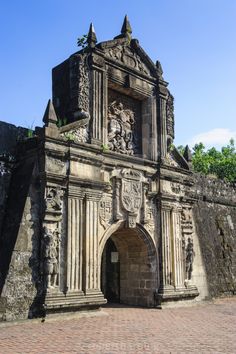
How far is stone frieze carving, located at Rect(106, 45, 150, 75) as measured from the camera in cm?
1220

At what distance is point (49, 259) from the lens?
30.0 ft

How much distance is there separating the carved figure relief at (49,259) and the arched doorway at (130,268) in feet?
9.71

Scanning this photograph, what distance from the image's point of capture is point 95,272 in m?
10.1

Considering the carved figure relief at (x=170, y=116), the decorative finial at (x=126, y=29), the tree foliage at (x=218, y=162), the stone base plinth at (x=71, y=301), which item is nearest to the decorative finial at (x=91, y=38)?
the decorative finial at (x=126, y=29)

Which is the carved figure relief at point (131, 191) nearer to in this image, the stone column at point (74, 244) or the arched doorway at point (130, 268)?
the arched doorway at point (130, 268)

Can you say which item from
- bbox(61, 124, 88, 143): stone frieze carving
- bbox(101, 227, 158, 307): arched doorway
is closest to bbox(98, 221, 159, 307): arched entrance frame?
bbox(101, 227, 158, 307): arched doorway

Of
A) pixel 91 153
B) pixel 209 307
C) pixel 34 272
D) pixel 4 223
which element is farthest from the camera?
pixel 209 307

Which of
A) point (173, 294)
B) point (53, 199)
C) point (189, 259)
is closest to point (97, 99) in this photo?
point (53, 199)

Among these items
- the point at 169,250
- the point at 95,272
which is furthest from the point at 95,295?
the point at 169,250

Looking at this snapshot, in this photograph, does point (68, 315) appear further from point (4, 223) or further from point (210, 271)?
point (210, 271)

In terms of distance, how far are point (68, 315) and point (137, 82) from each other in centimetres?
698

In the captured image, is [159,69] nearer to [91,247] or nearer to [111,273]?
[91,247]

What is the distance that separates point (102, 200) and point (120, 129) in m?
2.51

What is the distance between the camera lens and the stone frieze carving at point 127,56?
480 inches
